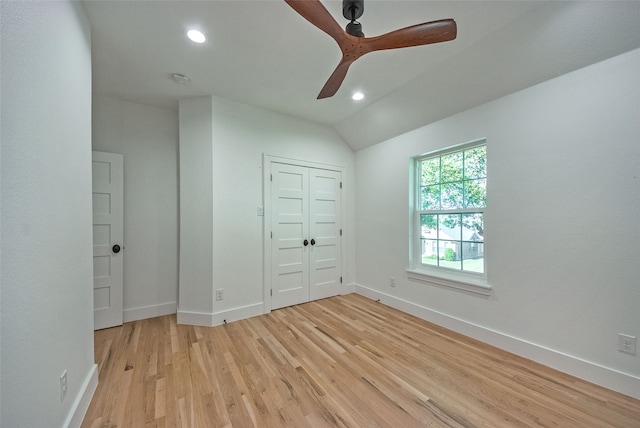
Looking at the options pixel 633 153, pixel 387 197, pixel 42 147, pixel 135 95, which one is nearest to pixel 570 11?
pixel 633 153

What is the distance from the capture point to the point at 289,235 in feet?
11.4

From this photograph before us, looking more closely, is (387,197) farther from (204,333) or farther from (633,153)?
(204,333)

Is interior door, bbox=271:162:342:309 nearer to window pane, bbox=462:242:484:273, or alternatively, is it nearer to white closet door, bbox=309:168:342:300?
white closet door, bbox=309:168:342:300

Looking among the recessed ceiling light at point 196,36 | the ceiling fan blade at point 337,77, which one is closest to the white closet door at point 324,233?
the ceiling fan blade at point 337,77

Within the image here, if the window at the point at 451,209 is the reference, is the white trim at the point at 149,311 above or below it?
below

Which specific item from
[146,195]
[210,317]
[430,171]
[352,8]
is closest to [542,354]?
[430,171]

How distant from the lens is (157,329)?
2746 millimetres

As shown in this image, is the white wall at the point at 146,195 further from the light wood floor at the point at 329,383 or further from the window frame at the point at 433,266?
the window frame at the point at 433,266

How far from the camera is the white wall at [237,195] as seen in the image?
9.55 feet

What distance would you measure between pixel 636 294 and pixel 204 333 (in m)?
3.67

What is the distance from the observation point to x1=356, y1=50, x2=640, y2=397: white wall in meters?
1.73

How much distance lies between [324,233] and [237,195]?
1449 millimetres

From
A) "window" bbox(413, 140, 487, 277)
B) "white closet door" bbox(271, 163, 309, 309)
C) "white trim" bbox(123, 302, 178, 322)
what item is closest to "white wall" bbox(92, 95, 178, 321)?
"white trim" bbox(123, 302, 178, 322)

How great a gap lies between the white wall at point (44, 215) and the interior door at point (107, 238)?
1.35 meters
